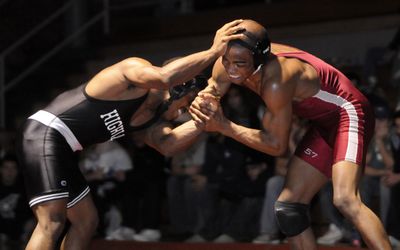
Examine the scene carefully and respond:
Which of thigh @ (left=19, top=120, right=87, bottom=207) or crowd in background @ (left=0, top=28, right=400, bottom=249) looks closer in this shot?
thigh @ (left=19, top=120, right=87, bottom=207)

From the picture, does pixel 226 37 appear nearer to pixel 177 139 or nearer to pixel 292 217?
pixel 177 139

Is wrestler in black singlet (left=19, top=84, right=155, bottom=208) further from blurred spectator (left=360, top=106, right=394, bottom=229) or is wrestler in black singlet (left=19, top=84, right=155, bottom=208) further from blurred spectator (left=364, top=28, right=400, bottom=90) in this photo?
blurred spectator (left=364, top=28, right=400, bottom=90)

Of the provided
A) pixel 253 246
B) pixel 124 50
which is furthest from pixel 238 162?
pixel 124 50

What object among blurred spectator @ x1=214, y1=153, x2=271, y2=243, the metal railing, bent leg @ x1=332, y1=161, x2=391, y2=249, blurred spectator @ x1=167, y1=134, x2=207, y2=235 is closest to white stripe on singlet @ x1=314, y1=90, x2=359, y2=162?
bent leg @ x1=332, y1=161, x2=391, y2=249

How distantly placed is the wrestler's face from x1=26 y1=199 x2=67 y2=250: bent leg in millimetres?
1181

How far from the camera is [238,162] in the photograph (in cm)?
801

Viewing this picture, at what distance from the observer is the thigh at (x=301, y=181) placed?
5.27 metres

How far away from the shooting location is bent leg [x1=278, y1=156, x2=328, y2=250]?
527cm

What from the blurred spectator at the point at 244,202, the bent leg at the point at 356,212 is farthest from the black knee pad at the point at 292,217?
the blurred spectator at the point at 244,202

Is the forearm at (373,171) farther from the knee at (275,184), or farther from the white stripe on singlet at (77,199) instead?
the white stripe on singlet at (77,199)

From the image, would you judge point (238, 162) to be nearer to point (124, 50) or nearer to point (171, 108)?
point (171, 108)

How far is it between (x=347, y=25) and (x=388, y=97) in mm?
1062

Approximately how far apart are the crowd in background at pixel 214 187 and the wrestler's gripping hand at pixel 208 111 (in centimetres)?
262

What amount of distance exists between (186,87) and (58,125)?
75 cm
